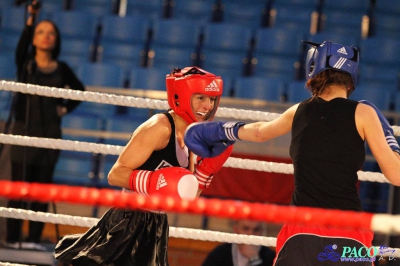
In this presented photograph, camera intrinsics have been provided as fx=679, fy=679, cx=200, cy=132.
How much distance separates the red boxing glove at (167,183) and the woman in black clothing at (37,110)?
1478mm

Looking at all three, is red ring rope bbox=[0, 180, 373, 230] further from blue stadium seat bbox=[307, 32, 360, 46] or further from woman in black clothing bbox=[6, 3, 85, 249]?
blue stadium seat bbox=[307, 32, 360, 46]

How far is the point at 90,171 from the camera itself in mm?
5086

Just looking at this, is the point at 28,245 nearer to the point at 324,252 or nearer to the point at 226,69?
the point at 324,252

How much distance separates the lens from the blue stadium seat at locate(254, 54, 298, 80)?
602 cm

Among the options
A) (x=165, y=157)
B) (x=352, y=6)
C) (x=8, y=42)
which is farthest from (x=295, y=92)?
(x=165, y=157)

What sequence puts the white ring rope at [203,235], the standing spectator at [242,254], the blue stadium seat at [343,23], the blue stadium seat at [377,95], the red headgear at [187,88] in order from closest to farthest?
the red headgear at [187,88] → the white ring rope at [203,235] → the standing spectator at [242,254] → the blue stadium seat at [377,95] → the blue stadium seat at [343,23]

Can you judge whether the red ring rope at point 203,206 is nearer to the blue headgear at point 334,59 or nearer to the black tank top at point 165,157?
the blue headgear at point 334,59

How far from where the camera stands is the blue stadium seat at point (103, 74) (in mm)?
5594

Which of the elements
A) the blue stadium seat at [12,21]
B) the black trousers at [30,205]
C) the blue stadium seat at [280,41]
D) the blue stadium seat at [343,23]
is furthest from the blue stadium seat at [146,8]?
the black trousers at [30,205]

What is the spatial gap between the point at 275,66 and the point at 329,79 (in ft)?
13.6

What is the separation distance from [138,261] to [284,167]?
30.3 inches

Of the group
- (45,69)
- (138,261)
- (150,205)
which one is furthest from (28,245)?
(150,205)

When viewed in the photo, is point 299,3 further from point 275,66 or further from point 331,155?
point 331,155

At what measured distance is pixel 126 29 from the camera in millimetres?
6176
